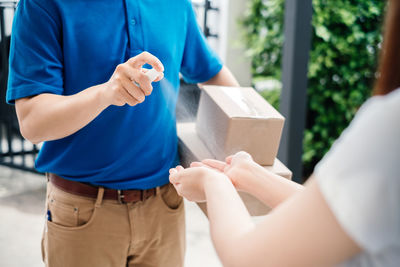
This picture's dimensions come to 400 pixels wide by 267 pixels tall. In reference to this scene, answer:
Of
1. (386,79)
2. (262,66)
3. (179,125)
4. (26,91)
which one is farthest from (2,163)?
(386,79)

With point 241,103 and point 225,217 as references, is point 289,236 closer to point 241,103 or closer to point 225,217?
point 225,217

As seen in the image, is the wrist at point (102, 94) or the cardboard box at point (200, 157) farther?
the cardboard box at point (200, 157)

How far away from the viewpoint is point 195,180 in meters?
0.81

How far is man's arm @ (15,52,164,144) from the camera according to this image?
2.86 feet

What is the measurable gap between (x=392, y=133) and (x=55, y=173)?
0.88 meters

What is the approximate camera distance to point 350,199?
47cm

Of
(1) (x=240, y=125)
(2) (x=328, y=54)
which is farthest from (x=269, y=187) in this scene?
(2) (x=328, y=54)

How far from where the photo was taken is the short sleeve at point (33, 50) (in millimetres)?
921

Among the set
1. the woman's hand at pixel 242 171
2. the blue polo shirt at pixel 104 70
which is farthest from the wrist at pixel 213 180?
the blue polo shirt at pixel 104 70

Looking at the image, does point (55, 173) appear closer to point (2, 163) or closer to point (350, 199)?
point (350, 199)

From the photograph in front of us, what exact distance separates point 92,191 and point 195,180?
1.27 ft

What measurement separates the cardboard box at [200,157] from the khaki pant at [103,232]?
0.13 metres

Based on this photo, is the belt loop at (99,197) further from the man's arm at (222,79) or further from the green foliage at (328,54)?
the green foliage at (328,54)

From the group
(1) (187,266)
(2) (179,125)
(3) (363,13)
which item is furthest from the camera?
Answer: (3) (363,13)
